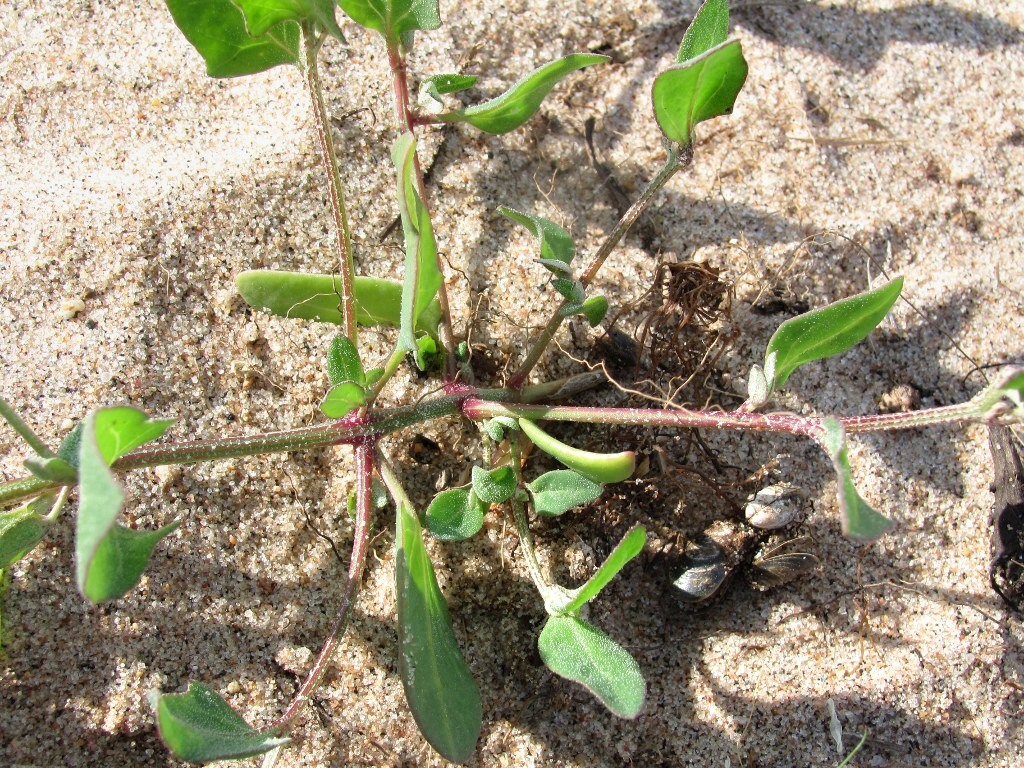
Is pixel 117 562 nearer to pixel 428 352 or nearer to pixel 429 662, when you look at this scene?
pixel 429 662

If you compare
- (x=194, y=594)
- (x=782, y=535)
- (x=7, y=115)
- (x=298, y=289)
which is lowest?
(x=782, y=535)

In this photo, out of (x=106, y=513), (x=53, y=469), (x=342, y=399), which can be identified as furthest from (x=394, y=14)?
(x=106, y=513)

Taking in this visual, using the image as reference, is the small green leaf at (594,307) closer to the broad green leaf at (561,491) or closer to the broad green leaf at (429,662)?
the broad green leaf at (561,491)

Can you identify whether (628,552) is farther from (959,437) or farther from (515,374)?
(959,437)

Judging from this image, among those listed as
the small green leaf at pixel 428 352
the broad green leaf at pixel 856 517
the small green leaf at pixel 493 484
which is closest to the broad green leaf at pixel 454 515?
the small green leaf at pixel 493 484

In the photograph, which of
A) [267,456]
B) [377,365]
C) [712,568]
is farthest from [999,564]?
[267,456]
